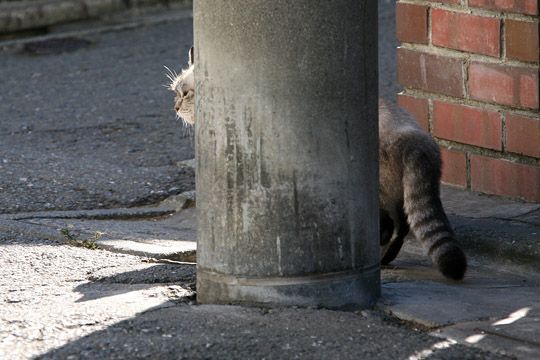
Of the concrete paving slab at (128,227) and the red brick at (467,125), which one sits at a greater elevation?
the red brick at (467,125)

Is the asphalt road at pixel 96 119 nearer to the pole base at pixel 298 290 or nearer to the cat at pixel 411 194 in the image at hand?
the cat at pixel 411 194

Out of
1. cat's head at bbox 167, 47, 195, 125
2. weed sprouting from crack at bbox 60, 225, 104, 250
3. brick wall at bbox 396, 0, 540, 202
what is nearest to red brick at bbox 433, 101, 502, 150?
brick wall at bbox 396, 0, 540, 202

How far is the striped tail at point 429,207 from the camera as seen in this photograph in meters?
4.08

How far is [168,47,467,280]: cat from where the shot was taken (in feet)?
13.5

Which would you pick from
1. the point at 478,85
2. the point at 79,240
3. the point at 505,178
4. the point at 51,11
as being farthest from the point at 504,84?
the point at 51,11

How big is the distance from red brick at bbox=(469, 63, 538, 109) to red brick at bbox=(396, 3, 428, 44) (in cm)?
30

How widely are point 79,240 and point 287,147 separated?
1410 millimetres

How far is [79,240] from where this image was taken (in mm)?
4730

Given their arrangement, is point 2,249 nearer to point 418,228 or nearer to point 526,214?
point 418,228

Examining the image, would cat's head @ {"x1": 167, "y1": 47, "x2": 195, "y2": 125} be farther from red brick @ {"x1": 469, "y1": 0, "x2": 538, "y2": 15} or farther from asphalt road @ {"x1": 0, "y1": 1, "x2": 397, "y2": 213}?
red brick @ {"x1": 469, "y1": 0, "x2": 538, "y2": 15}

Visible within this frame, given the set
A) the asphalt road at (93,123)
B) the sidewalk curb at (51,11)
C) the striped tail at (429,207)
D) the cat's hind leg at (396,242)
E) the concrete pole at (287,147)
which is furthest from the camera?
the sidewalk curb at (51,11)

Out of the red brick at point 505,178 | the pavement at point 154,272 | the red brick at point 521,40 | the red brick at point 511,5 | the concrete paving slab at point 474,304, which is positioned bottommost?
the concrete paving slab at point 474,304

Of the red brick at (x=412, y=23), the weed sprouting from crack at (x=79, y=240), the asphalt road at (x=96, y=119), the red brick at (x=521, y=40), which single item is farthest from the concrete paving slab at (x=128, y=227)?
the red brick at (x=521, y=40)

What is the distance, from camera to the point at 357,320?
3621 mm
